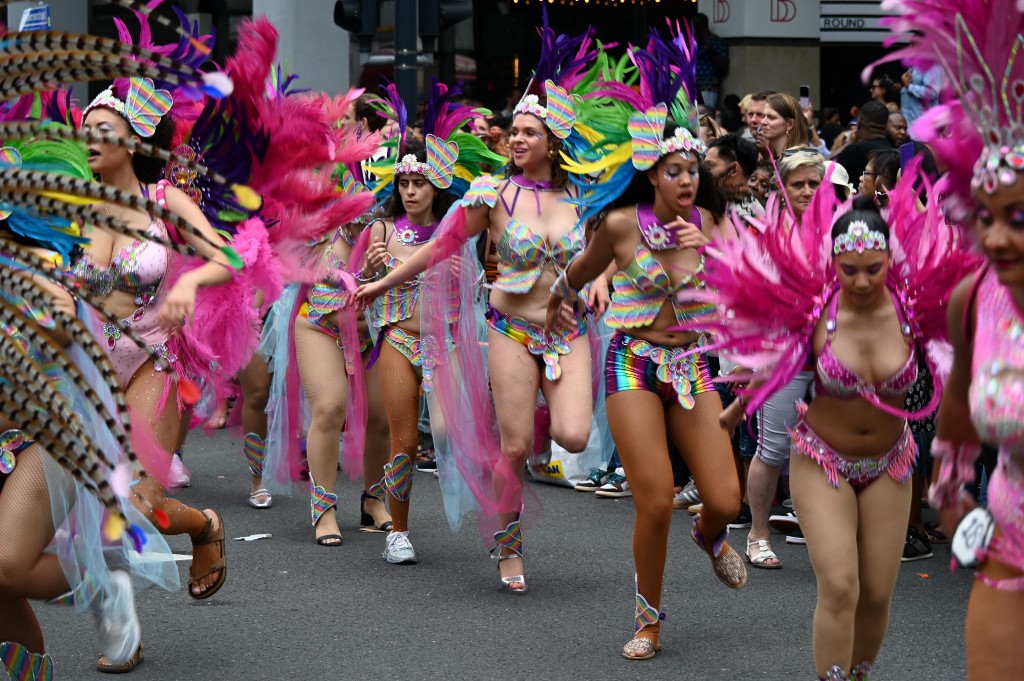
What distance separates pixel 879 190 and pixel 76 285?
5.79 metres

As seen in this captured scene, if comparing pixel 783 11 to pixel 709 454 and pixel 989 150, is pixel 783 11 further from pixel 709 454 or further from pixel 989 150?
pixel 989 150

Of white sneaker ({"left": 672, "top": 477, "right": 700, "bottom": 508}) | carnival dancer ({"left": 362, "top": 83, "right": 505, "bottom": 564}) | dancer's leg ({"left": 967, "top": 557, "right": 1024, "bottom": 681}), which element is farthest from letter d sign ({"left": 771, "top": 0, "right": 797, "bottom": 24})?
dancer's leg ({"left": 967, "top": 557, "right": 1024, "bottom": 681})

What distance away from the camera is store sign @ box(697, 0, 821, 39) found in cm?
1867

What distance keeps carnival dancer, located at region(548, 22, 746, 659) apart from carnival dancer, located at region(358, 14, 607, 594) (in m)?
0.42

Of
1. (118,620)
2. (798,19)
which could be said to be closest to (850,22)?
(798,19)

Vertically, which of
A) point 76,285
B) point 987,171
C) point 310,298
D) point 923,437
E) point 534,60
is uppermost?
point 534,60

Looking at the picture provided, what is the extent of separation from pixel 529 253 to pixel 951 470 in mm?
3172

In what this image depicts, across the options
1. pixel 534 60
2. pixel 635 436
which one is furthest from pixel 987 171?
pixel 534 60

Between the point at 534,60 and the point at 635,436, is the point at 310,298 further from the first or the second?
the point at 534,60

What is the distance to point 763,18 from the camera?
18750mm

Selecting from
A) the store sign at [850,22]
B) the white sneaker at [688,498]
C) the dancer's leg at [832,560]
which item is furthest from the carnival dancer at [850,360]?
the store sign at [850,22]

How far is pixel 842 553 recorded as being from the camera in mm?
4562

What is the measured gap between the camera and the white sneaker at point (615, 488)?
9.25 m

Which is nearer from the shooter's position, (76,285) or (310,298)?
(76,285)
